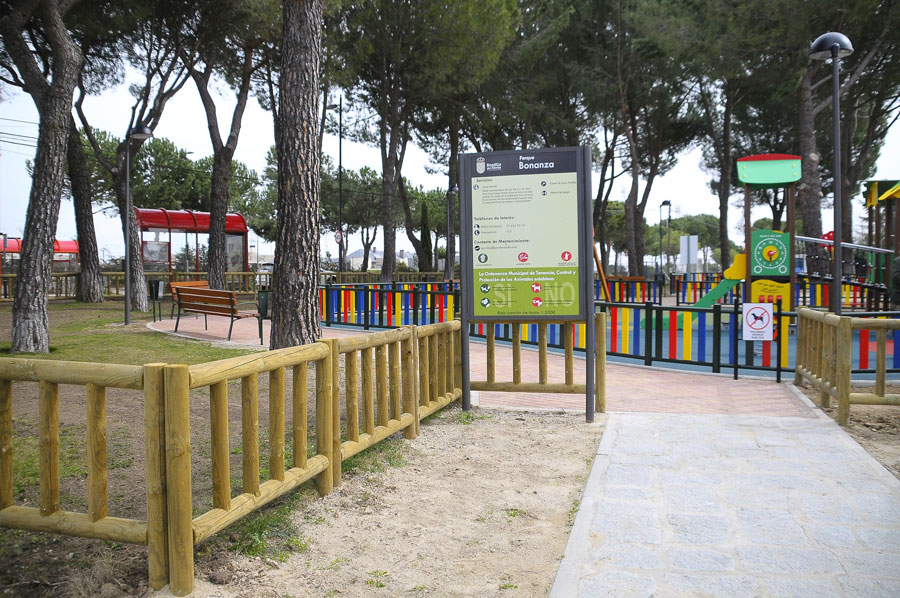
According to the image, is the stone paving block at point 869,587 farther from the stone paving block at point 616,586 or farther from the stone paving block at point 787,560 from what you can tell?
the stone paving block at point 616,586

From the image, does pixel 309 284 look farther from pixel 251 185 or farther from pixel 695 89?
pixel 251 185

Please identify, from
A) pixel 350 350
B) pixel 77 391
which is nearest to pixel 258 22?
Answer: pixel 77 391

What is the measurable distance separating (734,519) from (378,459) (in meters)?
2.49

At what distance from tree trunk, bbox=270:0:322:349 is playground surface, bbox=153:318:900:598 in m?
2.86

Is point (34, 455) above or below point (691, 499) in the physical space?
above

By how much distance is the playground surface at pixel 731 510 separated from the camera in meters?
3.22

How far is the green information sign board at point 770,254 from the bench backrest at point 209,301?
1082 cm

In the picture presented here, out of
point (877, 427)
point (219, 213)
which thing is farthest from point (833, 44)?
point (219, 213)

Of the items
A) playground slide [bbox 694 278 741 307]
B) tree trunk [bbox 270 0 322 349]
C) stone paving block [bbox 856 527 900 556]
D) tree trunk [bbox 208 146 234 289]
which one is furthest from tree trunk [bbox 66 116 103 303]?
stone paving block [bbox 856 527 900 556]

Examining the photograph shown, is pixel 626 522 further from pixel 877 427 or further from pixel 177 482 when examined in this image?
pixel 877 427

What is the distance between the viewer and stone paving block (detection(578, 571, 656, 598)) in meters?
3.07

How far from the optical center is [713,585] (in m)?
3.15

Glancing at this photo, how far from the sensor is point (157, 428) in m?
3.00

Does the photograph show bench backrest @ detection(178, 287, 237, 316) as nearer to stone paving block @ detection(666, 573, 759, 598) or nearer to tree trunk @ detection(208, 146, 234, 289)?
tree trunk @ detection(208, 146, 234, 289)
